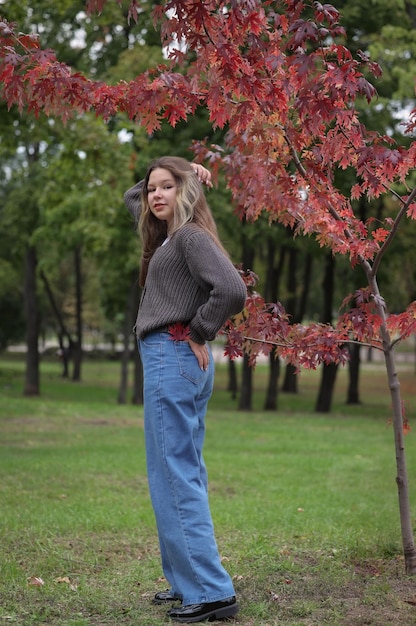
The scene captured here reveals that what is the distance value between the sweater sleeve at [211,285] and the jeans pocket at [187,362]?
71 mm

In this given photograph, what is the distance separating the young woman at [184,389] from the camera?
3838mm

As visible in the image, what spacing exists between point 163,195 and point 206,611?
6.78 feet

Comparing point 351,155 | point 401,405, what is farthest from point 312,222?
point 401,405

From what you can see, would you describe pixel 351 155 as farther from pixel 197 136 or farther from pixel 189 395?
pixel 197 136

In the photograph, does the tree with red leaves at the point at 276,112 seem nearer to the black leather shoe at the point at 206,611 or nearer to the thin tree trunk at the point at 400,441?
the thin tree trunk at the point at 400,441

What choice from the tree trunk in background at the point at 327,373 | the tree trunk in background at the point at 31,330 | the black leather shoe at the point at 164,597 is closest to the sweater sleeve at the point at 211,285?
the black leather shoe at the point at 164,597

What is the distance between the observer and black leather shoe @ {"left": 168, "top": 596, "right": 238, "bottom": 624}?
384 cm

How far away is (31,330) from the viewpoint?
76.1 feet

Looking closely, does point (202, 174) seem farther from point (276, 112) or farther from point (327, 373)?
point (327, 373)

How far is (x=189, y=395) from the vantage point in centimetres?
390

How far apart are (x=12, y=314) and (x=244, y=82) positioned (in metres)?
41.7

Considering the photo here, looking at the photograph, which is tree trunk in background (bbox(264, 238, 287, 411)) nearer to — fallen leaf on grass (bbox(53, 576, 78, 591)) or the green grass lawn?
the green grass lawn

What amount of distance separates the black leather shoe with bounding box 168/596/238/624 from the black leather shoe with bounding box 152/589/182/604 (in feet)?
1.05

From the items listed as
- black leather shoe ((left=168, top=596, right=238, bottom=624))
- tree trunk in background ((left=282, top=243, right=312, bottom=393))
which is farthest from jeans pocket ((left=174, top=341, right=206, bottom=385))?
tree trunk in background ((left=282, top=243, right=312, bottom=393))
